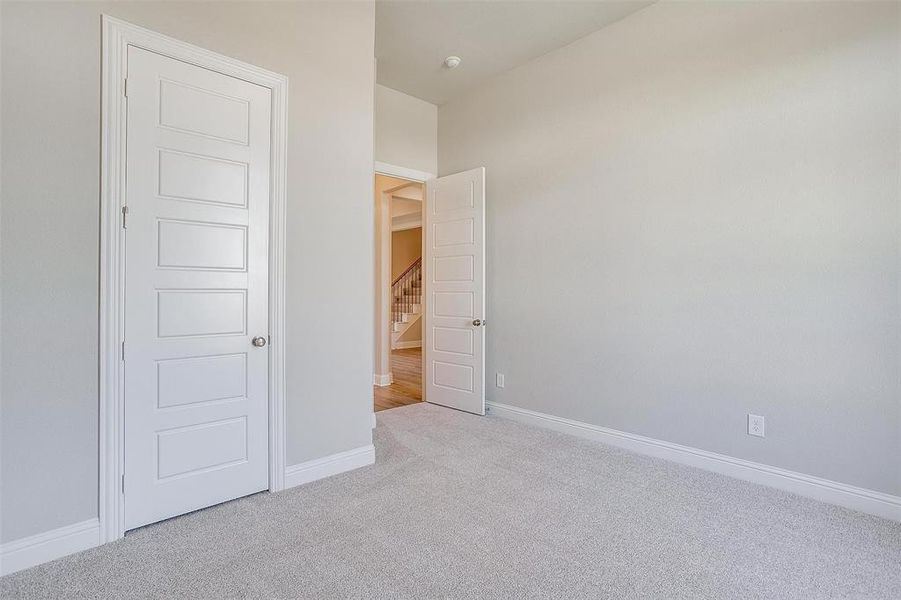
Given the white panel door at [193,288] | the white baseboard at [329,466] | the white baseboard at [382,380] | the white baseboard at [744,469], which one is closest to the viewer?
the white panel door at [193,288]

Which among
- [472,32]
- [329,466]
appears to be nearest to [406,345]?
[329,466]

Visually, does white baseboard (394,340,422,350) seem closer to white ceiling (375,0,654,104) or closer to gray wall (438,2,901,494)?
gray wall (438,2,901,494)

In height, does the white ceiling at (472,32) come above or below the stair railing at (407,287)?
above

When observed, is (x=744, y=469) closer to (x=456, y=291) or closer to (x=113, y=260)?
(x=456, y=291)

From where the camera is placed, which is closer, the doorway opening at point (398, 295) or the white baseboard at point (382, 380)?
the doorway opening at point (398, 295)

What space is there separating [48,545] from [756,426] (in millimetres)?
3703

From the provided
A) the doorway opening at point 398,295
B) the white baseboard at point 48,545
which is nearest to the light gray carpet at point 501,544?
the white baseboard at point 48,545

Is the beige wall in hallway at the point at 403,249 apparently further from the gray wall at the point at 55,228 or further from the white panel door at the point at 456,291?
the gray wall at the point at 55,228

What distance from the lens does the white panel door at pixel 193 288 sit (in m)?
2.11

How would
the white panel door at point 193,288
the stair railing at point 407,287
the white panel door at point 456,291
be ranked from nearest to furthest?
the white panel door at point 193,288
the white panel door at point 456,291
the stair railing at point 407,287

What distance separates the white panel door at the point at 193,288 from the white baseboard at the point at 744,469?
7.86 ft

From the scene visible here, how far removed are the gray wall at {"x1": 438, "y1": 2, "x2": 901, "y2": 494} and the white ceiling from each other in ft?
0.59

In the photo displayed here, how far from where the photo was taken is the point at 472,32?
11.3 feet

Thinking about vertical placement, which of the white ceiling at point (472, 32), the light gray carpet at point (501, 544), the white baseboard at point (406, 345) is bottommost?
the light gray carpet at point (501, 544)
